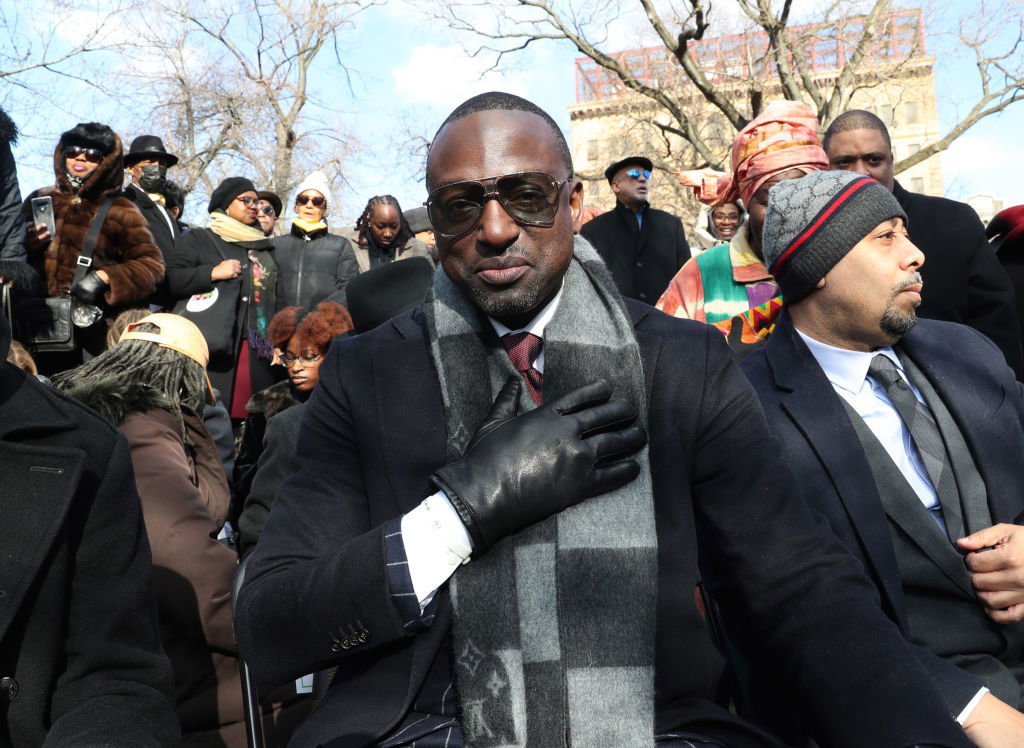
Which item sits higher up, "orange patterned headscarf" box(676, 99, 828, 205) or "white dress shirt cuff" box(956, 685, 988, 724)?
"orange patterned headscarf" box(676, 99, 828, 205)

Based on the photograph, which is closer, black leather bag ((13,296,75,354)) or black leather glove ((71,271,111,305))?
black leather bag ((13,296,75,354))

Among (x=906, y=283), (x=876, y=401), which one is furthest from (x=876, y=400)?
(x=906, y=283)

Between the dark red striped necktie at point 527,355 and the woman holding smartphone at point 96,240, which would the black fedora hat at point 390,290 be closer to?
the dark red striped necktie at point 527,355

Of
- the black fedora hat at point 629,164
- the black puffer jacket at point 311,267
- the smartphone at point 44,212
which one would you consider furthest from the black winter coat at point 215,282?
the black fedora hat at point 629,164

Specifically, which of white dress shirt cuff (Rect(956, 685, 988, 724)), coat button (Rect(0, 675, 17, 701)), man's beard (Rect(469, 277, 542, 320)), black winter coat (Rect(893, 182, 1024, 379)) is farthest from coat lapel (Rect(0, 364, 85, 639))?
black winter coat (Rect(893, 182, 1024, 379))

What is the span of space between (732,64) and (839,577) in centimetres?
1775

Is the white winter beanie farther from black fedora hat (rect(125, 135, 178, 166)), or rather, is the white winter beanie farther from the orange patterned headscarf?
the orange patterned headscarf

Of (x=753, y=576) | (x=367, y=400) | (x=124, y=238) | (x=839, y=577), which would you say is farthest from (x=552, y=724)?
(x=124, y=238)

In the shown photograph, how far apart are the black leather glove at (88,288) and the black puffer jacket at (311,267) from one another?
7.24 ft

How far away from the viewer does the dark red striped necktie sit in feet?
7.20

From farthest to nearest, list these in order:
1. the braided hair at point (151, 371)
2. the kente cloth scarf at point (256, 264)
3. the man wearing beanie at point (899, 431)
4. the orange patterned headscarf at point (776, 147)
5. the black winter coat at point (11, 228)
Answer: the kente cloth scarf at point (256, 264) < the black winter coat at point (11, 228) < the orange patterned headscarf at point (776, 147) < the braided hair at point (151, 371) < the man wearing beanie at point (899, 431)

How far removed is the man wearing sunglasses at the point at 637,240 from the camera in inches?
320

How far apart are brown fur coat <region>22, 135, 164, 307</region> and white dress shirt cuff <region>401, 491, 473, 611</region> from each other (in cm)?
465

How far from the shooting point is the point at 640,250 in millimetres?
8195
